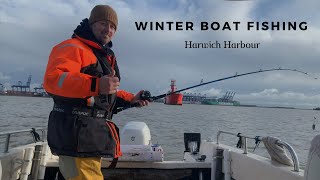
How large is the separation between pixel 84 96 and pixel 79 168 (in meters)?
0.62

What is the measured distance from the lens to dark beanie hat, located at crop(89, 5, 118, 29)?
117 inches

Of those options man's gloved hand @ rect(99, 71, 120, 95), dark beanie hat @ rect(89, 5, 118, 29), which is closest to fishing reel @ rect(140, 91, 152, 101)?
dark beanie hat @ rect(89, 5, 118, 29)

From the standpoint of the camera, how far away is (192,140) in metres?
7.80

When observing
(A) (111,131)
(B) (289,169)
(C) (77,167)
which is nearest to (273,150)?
(B) (289,169)

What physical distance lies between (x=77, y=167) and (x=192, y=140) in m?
5.18

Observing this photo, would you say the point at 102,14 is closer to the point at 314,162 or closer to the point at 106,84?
the point at 106,84

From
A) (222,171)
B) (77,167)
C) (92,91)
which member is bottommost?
(222,171)

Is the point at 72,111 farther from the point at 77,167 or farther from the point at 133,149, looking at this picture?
the point at 133,149

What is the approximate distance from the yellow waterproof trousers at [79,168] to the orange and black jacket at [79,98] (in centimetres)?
8

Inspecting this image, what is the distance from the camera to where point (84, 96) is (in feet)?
8.62

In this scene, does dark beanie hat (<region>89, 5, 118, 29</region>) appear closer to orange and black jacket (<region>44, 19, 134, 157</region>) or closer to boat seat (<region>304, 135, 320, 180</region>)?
orange and black jacket (<region>44, 19, 134, 157</region>)

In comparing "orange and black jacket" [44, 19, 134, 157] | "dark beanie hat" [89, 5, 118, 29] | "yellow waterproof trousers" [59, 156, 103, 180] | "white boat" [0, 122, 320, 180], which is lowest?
"white boat" [0, 122, 320, 180]

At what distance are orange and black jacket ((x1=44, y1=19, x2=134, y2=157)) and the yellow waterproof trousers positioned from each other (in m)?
0.08

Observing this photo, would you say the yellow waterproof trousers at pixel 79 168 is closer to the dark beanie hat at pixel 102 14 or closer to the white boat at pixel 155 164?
the dark beanie hat at pixel 102 14
